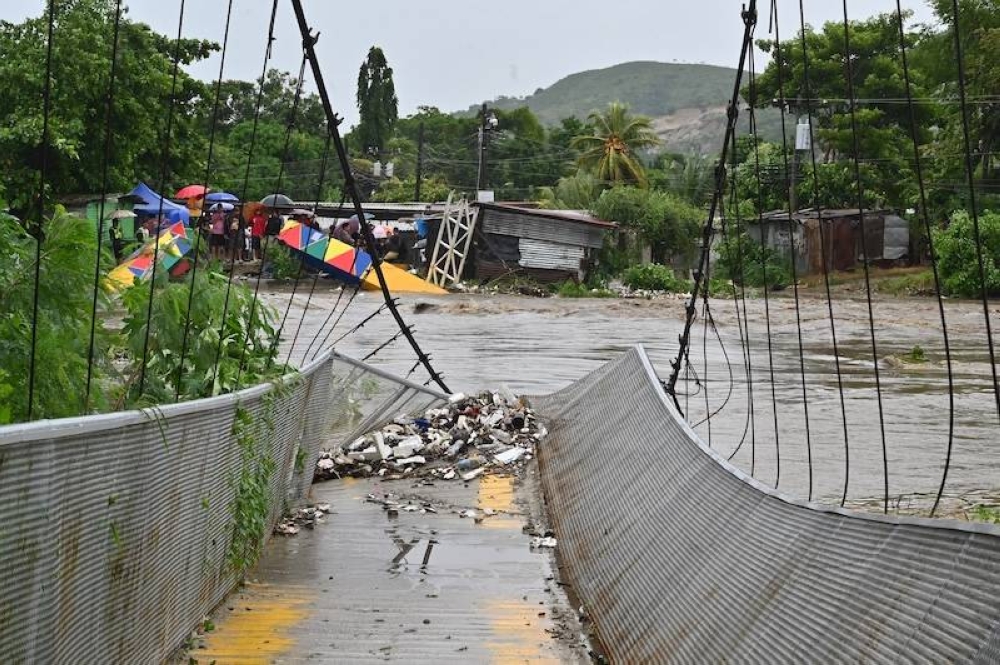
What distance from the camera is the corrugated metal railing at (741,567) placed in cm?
319

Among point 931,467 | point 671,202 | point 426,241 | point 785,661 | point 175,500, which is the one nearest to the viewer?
point 785,661

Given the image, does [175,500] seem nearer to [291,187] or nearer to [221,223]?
[221,223]

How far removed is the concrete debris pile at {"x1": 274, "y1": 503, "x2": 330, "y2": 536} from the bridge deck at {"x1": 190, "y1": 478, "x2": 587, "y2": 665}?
7 cm

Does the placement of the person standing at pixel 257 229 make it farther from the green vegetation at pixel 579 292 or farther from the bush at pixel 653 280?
the bush at pixel 653 280

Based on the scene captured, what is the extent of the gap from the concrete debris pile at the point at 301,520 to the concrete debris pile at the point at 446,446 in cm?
130

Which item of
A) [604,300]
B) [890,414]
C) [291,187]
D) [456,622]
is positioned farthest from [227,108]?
[456,622]

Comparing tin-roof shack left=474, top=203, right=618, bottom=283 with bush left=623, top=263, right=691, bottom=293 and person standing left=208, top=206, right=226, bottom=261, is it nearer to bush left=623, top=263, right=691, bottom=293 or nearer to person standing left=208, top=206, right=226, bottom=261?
Answer: bush left=623, top=263, right=691, bottom=293

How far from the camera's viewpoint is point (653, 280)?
126 ft

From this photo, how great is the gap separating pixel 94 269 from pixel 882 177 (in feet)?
131

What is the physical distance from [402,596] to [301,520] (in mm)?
1994

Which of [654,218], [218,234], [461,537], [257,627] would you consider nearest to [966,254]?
[654,218]

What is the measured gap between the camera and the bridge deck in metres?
5.91

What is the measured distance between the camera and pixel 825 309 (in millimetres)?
32688

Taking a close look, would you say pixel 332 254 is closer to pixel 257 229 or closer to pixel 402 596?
pixel 257 229
